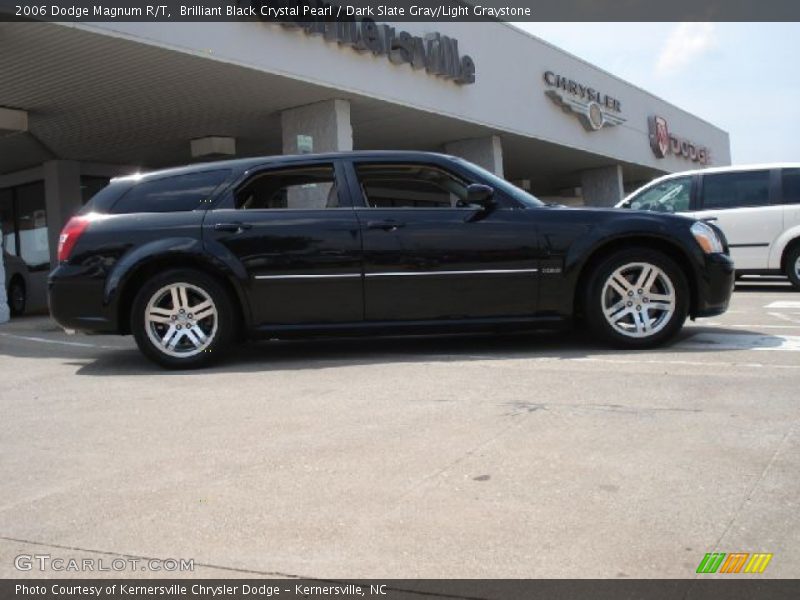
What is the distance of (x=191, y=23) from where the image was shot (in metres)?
11.1

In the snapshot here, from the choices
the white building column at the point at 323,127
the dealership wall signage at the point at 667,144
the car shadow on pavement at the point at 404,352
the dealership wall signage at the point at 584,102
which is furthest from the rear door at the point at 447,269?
the dealership wall signage at the point at 667,144

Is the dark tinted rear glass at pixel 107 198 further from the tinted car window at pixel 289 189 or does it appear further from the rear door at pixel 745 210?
the rear door at pixel 745 210

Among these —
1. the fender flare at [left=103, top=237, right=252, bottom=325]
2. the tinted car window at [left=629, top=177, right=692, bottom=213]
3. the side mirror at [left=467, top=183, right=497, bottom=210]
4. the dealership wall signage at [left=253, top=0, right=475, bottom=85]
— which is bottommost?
the fender flare at [left=103, top=237, right=252, bottom=325]

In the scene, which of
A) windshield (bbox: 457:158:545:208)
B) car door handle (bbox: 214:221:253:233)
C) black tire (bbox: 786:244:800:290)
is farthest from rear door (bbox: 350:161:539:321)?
black tire (bbox: 786:244:800:290)

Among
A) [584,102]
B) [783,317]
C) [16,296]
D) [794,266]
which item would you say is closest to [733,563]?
[783,317]

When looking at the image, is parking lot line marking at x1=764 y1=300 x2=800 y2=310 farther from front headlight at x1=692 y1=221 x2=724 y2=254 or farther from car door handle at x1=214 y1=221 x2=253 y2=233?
car door handle at x1=214 y1=221 x2=253 y2=233

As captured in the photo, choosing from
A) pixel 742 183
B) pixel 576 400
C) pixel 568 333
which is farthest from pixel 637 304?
pixel 742 183

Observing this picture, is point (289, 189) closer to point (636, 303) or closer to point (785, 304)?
point (636, 303)

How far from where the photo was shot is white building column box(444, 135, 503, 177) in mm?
19656

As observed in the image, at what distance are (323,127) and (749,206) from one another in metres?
7.41

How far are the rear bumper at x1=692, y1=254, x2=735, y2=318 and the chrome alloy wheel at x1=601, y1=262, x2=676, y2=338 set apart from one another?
22 cm

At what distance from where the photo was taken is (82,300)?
6.02 meters

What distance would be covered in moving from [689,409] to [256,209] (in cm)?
353

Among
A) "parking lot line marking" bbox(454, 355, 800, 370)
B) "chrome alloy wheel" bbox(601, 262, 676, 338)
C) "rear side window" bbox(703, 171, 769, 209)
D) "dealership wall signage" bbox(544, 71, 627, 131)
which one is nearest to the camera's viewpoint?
"parking lot line marking" bbox(454, 355, 800, 370)
